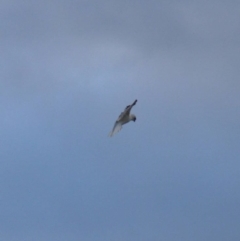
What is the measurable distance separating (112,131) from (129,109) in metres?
2.59

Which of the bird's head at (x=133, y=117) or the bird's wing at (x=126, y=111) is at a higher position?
the bird's wing at (x=126, y=111)

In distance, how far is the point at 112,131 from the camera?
30.2m

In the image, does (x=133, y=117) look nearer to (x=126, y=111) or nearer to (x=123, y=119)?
(x=126, y=111)

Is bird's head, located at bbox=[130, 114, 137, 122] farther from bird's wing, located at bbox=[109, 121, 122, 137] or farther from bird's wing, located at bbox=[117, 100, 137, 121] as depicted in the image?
bird's wing, located at bbox=[109, 121, 122, 137]

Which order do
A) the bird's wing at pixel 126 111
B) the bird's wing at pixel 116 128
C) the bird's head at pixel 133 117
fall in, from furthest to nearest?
the bird's wing at pixel 126 111, the bird's head at pixel 133 117, the bird's wing at pixel 116 128

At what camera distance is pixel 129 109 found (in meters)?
30.4

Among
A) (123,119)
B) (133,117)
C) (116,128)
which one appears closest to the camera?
(133,117)

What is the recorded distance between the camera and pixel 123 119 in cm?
3114

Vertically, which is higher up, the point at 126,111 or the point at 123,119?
the point at 126,111

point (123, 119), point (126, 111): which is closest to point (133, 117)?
point (126, 111)

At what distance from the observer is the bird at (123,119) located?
30212mm

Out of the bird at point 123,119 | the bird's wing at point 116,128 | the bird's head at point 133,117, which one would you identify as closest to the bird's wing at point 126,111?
the bird at point 123,119

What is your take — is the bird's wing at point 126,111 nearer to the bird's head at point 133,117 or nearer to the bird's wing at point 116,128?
the bird's head at point 133,117

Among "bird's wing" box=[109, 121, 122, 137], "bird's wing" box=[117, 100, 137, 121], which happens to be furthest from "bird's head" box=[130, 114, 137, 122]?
"bird's wing" box=[109, 121, 122, 137]
